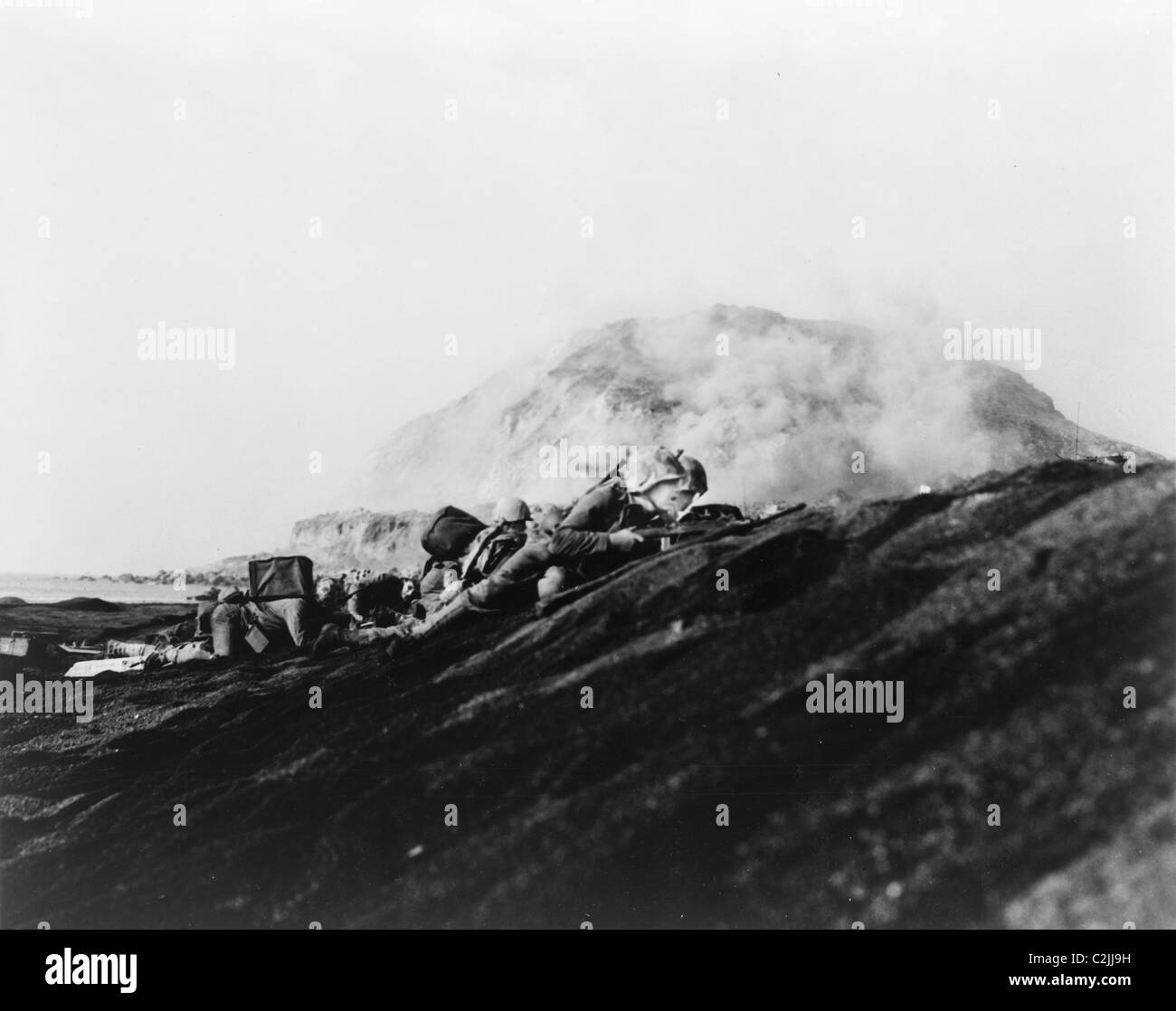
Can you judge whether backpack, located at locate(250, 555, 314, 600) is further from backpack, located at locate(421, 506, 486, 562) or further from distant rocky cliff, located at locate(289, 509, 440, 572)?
backpack, located at locate(421, 506, 486, 562)

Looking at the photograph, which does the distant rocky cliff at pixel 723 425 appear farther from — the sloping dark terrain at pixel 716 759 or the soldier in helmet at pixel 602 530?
the sloping dark terrain at pixel 716 759

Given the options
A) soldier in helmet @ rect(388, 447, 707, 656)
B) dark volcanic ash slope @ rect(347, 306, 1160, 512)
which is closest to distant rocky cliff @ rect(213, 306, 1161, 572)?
dark volcanic ash slope @ rect(347, 306, 1160, 512)

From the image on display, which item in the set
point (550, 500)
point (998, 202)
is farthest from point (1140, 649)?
point (550, 500)

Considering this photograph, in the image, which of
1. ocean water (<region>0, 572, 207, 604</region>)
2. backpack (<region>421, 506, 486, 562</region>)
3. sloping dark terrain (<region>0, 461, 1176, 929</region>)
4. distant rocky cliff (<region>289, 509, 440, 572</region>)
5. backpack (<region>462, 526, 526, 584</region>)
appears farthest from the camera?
ocean water (<region>0, 572, 207, 604</region>)

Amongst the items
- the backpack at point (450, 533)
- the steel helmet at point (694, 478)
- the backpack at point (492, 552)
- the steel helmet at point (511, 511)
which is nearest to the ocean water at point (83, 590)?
the backpack at point (450, 533)

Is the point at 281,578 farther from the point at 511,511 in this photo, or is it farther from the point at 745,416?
the point at 745,416

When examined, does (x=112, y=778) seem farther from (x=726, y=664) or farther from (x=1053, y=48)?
(x=1053, y=48)

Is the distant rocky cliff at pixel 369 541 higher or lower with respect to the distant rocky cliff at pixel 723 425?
lower
